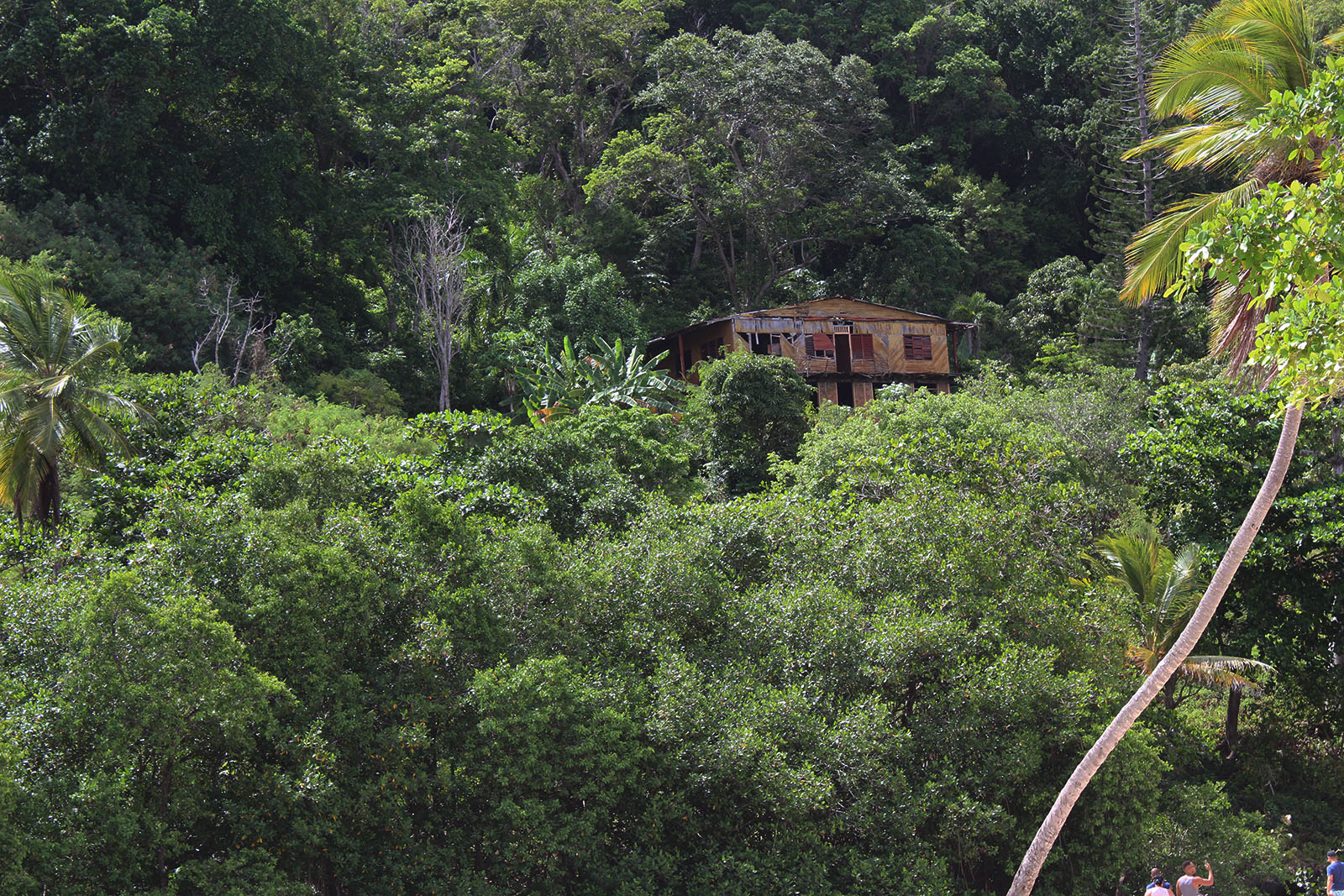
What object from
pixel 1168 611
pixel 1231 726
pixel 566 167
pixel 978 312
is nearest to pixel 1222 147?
pixel 1168 611

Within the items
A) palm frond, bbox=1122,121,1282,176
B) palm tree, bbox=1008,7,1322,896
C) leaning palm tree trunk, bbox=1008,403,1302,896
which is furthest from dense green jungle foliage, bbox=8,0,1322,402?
leaning palm tree trunk, bbox=1008,403,1302,896

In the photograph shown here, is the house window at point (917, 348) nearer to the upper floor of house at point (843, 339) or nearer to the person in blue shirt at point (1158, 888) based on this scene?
the upper floor of house at point (843, 339)

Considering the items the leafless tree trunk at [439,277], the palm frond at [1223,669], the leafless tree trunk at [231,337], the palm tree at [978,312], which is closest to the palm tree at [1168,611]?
the palm frond at [1223,669]

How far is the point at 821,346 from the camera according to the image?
3547cm

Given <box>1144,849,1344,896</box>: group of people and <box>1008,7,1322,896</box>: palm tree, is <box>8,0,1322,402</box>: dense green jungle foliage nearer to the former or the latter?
<box>1008,7,1322,896</box>: palm tree

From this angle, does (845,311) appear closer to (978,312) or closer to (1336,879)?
(978,312)

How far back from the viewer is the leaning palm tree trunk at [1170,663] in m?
8.59

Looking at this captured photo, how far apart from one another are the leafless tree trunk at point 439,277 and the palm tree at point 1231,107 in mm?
22011

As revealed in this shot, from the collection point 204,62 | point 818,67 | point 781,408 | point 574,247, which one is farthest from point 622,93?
point 781,408

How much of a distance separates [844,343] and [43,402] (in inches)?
989

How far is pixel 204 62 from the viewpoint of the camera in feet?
99.6

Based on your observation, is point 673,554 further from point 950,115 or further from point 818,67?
point 950,115

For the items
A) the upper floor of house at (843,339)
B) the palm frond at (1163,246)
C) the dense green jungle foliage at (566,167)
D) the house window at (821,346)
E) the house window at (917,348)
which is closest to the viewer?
the palm frond at (1163,246)

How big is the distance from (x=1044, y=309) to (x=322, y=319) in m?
24.5
